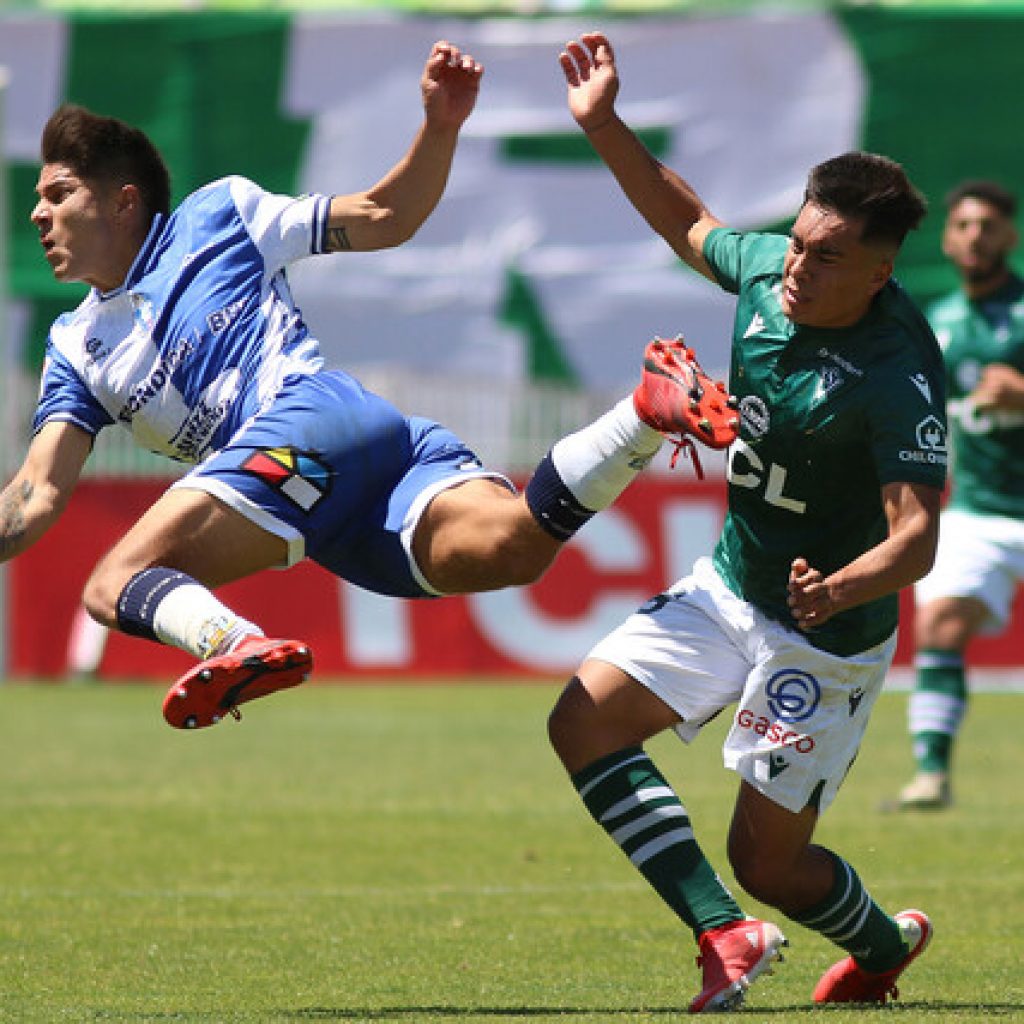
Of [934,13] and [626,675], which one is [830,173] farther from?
[934,13]

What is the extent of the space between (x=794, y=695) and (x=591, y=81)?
198 cm

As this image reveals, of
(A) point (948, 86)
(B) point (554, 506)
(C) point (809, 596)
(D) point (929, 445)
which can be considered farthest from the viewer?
(A) point (948, 86)

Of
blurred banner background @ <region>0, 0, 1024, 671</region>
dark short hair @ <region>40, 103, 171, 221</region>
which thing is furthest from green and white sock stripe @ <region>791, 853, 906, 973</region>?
blurred banner background @ <region>0, 0, 1024, 671</region>

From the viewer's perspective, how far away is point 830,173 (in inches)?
245

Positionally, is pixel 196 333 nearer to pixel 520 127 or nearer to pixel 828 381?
pixel 828 381

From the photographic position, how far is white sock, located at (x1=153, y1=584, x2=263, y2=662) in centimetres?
607

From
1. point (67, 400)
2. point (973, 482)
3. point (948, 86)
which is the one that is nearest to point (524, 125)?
point (948, 86)

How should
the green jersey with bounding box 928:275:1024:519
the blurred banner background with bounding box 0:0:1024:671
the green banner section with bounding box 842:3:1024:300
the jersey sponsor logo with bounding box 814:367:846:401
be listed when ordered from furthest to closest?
the blurred banner background with bounding box 0:0:1024:671 < the green banner section with bounding box 842:3:1024:300 < the green jersey with bounding box 928:275:1024:519 < the jersey sponsor logo with bounding box 814:367:846:401

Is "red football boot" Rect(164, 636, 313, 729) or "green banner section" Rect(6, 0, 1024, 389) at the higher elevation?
"red football boot" Rect(164, 636, 313, 729)

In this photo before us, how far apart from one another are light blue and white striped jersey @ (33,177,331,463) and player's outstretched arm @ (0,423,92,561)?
0.25 feet

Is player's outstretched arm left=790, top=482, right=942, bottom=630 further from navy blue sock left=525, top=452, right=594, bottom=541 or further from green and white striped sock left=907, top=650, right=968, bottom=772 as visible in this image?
green and white striped sock left=907, top=650, right=968, bottom=772

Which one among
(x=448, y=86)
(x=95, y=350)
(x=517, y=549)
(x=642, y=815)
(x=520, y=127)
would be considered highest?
(x=448, y=86)

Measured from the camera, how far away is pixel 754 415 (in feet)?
21.0

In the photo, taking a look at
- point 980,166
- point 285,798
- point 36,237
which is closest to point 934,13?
point 980,166
